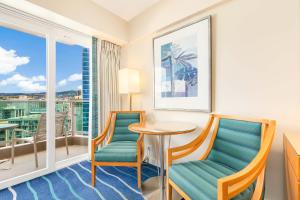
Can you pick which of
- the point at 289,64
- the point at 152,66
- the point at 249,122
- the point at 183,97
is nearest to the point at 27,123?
the point at 152,66

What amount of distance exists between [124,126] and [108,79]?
3.09 feet

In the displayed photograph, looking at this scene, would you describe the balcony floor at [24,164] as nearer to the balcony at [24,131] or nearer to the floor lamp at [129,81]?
the balcony at [24,131]

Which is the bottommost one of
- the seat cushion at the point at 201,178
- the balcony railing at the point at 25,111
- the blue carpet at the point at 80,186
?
the blue carpet at the point at 80,186

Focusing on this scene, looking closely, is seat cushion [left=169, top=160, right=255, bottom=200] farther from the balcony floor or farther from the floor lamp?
the balcony floor

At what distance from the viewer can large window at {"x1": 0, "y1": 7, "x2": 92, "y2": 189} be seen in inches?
84.1

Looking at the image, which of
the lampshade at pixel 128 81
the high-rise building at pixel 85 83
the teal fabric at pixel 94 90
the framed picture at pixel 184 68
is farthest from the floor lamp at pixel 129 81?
the high-rise building at pixel 85 83

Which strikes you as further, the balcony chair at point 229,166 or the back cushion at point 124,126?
the back cushion at point 124,126

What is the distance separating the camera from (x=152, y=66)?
266 cm

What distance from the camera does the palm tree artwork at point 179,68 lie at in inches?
82.3

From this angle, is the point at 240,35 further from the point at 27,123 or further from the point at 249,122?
the point at 27,123

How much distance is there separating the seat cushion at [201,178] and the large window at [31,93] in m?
2.00

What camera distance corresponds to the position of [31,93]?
2383 mm

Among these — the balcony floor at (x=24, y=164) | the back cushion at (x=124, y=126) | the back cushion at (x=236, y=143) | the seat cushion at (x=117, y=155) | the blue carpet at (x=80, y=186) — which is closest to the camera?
the back cushion at (x=236, y=143)

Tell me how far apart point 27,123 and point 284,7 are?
338 centimetres
